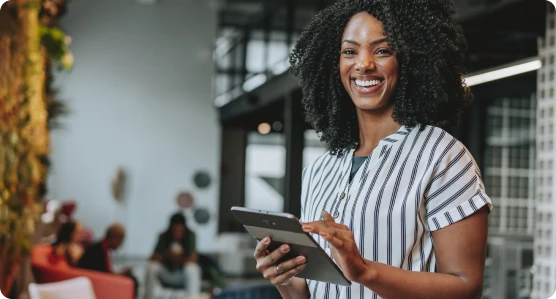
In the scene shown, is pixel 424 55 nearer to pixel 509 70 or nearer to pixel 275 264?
pixel 275 264

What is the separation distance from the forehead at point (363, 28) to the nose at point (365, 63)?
4cm

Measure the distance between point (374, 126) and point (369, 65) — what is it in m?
0.15

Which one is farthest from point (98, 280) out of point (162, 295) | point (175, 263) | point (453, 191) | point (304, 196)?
point (453, 191)

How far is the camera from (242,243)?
1159 cm

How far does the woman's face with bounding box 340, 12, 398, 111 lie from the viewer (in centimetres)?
141

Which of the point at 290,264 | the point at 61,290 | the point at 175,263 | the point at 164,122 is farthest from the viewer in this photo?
the point at 164,122

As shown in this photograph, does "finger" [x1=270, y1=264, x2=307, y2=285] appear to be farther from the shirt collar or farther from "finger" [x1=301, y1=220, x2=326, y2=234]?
the shirt collar

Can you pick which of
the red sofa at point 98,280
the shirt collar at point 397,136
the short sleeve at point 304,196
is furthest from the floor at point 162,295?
the shirt collar at point 397,136

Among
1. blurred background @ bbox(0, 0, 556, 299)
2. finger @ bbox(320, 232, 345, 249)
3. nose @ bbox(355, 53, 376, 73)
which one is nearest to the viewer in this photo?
finger @ bbox(320, 232, 345, 249)

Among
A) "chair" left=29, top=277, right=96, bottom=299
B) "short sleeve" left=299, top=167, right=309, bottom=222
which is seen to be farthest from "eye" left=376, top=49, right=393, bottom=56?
→ "chair" left=29, top=277, right=96, bottom=299

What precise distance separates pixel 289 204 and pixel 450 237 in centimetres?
740

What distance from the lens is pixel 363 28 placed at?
1.45 m

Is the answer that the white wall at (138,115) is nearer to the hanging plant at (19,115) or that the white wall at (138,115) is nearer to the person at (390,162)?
the hanging plant at (19,115)

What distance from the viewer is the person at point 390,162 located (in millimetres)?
1237
